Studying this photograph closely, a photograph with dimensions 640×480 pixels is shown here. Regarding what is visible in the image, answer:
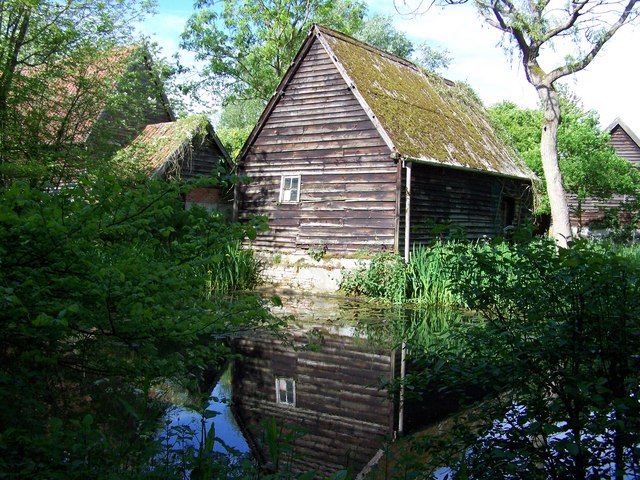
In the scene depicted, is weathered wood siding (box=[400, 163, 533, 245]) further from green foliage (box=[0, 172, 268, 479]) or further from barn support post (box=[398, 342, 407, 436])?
green foliage (box=[0, 172, 268, 479])

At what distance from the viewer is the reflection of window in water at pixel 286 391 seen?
7387mm

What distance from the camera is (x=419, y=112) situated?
59.3 ft

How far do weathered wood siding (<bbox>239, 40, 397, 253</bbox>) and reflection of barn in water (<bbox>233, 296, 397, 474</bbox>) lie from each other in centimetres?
638

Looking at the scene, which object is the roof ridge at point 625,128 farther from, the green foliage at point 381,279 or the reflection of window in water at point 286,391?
the reflection of window in water at point 286,391

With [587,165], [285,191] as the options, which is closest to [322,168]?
[285,191]

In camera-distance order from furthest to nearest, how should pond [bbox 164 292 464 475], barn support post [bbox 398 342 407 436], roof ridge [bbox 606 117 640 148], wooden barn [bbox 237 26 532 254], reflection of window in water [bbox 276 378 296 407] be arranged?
roof ridge [bbox 606 117 640 148]
wooden barn [bbox 237 26 532 254]
reflection of window in water [bbox 276 378 296 407]
pond [bbox 164 292 464 475]
barn support post [bbox 398 342 407 436]

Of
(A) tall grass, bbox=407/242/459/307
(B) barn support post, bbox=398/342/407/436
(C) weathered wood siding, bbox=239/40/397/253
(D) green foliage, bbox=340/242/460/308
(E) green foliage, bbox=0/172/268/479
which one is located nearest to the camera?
(E) green foliage, bbox=0/172/268/479

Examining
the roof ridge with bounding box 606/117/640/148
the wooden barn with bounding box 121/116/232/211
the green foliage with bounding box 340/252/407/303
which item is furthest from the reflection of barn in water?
the roof ridge with bounding box 606/117/640/148

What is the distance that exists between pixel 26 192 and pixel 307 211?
14.0 metres

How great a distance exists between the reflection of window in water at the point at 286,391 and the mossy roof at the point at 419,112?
8635 millimetres

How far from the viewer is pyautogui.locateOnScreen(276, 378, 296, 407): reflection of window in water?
7387mm

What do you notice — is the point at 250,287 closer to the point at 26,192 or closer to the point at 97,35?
the point at 97,35

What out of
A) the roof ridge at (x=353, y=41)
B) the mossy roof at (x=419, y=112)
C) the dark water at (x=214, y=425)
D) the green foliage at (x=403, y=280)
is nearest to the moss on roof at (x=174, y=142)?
the roof ridge at (x=353, y=41)

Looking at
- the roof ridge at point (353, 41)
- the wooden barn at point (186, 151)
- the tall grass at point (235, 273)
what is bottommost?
the tall grass at point (235, 273)
